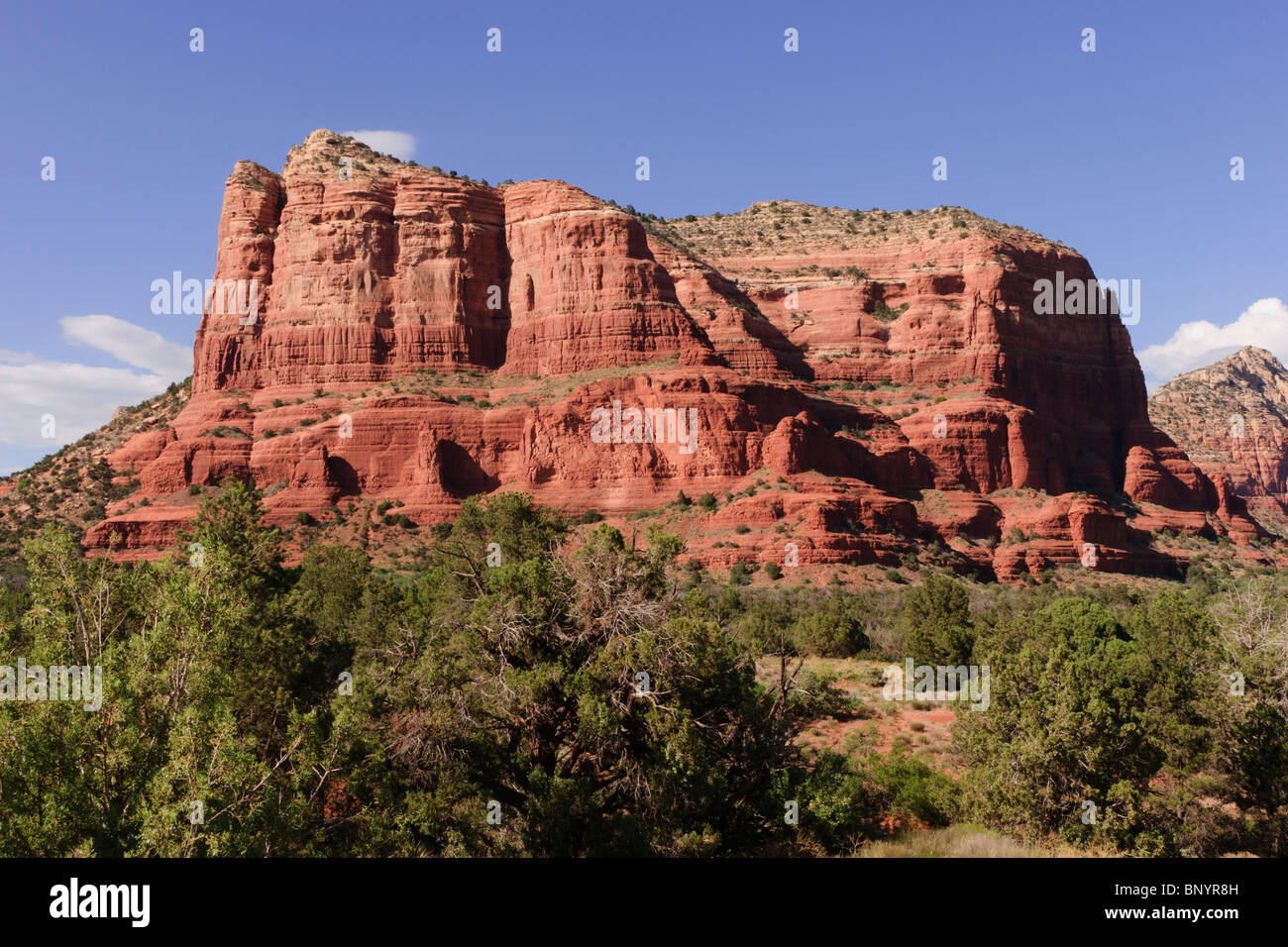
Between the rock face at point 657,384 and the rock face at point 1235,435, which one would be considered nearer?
the rock face at point 657,384

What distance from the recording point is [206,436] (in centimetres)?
8475

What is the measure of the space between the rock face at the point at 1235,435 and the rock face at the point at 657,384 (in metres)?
67.2

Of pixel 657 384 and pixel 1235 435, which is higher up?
pixel 1235 435

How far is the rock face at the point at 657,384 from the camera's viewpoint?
76.4 metres

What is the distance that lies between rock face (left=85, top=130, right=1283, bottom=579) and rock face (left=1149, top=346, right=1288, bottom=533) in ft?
221

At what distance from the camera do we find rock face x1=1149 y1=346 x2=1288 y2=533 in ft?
560

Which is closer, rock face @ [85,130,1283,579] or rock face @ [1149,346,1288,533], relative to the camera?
rock face @ [85,130,1283,579]

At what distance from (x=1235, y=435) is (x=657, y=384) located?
145448mm

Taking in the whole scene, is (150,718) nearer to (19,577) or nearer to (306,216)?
(19,577)

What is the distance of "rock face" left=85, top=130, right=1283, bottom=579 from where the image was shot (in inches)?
3007

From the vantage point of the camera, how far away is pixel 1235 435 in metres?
174

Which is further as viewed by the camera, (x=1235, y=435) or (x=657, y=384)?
(x=1235, y=435)
